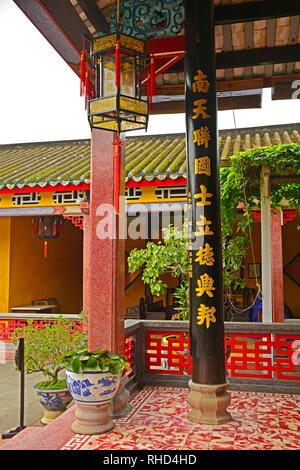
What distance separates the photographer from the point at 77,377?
3.05m

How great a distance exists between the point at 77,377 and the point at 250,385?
207 centimetres

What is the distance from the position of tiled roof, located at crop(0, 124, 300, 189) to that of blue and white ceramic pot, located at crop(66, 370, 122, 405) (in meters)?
3.67

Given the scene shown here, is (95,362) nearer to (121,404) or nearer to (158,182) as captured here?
(121,404)

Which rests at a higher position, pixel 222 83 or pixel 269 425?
pixel 222 83

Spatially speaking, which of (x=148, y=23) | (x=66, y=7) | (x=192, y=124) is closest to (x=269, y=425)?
(x=192, y=124)

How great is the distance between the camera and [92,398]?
303 centimetres

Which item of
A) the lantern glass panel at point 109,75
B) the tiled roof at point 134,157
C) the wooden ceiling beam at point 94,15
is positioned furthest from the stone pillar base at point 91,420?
the tiled roof at point 134,157

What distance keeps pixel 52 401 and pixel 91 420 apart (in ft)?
5.75

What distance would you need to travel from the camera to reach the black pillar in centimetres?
338

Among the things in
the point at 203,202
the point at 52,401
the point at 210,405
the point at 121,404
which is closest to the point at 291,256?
the point at 52,401

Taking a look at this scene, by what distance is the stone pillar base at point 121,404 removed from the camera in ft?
11.3

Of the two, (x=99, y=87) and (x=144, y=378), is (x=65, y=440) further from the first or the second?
(x=99, y=87)

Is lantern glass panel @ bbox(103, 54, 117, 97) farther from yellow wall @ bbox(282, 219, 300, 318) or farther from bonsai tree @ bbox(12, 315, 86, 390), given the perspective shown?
yellow wall @ bbox(282, 219, 300, 318)
